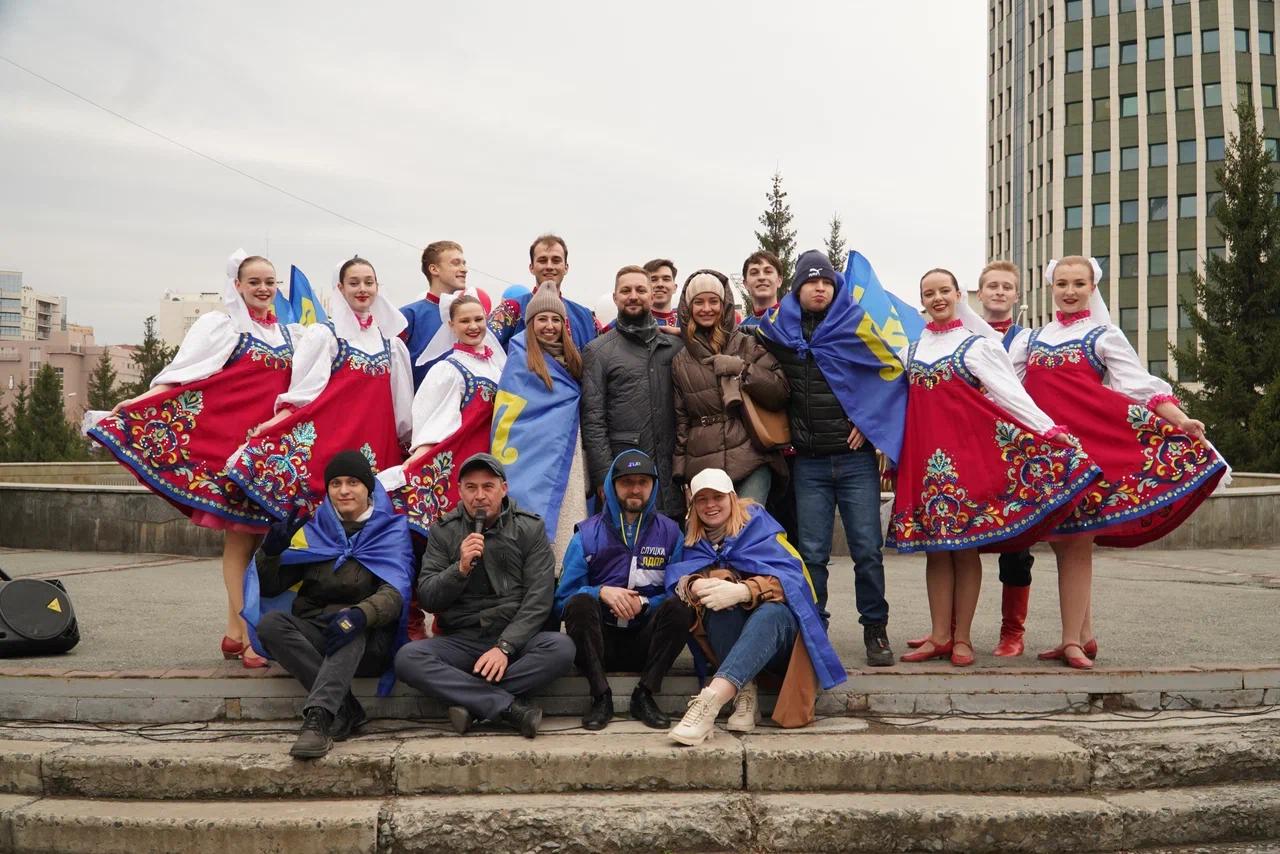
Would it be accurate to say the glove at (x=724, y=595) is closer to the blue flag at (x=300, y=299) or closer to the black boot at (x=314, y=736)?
the black boot at (x=314, y=736)

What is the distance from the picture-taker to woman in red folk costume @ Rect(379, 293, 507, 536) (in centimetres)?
606

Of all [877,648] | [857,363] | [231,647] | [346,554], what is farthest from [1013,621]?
[231,647]

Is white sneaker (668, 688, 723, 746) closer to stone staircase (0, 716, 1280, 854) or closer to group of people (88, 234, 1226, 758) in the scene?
stone staircase (0, 716, 1280, 854)

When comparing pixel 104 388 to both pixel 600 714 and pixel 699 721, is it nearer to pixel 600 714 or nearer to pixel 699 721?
pixel 600 714

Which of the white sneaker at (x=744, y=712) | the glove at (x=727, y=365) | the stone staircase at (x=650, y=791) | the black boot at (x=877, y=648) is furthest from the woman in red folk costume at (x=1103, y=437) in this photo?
the white sneaker at (x=744, y=712)

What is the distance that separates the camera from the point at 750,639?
5.19 m

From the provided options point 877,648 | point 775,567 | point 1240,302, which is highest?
point 1240,302

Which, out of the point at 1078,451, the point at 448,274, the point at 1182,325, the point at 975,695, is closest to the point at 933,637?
the point at 975,695

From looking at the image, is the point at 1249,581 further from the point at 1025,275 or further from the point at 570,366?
the point at 1025,275

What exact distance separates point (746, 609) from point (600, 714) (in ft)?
2.68

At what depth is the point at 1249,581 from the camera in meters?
10.2

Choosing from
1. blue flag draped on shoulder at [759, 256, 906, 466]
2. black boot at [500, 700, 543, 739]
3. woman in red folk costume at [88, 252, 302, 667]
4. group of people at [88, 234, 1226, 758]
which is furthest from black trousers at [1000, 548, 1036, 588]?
woman in red folk costume at [88, 252, 302, 667]

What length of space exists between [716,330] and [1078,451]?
193 centimetres

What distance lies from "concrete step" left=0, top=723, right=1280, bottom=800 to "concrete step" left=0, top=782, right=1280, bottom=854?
9 cm
